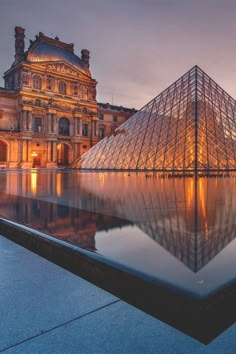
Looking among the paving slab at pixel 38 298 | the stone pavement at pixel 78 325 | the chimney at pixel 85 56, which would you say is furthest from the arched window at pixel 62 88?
the stone pavement at pixel 78 325

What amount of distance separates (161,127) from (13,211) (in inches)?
720

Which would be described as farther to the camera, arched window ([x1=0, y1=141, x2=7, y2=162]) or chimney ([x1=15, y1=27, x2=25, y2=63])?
chimney ([x1=15, y1=27, x2=25, y2=63])

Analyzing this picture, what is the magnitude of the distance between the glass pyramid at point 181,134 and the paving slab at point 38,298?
609 inches

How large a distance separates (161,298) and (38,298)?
24.1 inches

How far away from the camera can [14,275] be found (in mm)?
1795

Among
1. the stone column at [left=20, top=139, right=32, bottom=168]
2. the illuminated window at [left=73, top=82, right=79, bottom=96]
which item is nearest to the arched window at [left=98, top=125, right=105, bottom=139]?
the illuminated window at [left=73, top=82, right=79, bottom=96]

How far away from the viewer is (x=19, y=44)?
45562 mm

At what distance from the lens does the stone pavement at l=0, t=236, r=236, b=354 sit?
1.12 meters

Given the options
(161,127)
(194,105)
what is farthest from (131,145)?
(194,105)

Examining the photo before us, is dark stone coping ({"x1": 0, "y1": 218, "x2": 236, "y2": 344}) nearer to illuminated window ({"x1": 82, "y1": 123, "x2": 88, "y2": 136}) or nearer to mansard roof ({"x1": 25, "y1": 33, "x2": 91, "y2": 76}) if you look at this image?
mansard roof ({"x1": 25, "y1": 33, "x2": 91, "y2": 76})

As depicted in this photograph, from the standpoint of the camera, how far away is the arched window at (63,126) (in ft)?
148

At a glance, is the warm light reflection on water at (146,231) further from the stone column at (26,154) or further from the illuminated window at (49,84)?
the illuminated window at (49,84)

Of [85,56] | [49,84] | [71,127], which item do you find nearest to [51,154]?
[71,127]

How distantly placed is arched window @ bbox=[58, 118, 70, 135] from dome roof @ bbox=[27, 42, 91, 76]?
8.68 metres
